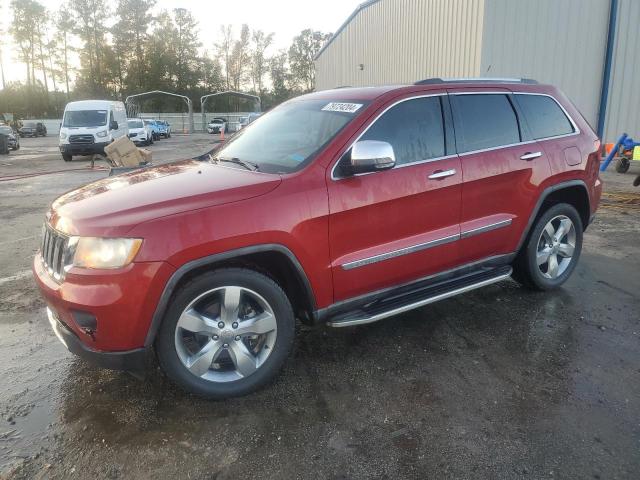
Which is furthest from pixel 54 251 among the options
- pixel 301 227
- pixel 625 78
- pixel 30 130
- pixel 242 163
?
pixel 30 130

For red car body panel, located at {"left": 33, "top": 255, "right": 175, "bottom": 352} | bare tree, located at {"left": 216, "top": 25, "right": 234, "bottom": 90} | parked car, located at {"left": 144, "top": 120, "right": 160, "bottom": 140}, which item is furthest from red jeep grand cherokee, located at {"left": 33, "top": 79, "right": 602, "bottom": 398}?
bare tree, located at {"left": 216, "top": 25, "right": 234, "bottom": 90}

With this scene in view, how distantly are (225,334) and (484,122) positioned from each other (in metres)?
2.56

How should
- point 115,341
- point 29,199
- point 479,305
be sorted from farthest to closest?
point 29,199 → point 479,305 → point 115,341

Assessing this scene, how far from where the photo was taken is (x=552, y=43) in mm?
13891

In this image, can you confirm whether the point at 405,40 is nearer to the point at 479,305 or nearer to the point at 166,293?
the point at 479,305

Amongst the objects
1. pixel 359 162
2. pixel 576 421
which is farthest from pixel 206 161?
pixel 576 421

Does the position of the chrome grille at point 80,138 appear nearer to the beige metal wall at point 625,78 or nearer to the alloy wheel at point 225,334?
the beige metal wall at point 625,78

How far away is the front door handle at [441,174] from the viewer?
349 centimetres

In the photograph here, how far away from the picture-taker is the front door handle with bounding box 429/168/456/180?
137 inches

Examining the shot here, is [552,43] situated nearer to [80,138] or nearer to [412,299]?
[412,299]

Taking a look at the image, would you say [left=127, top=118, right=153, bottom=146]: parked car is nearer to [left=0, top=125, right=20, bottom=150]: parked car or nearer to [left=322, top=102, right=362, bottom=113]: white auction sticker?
[left=0, top=125, right=20, bottom=150]: parked car

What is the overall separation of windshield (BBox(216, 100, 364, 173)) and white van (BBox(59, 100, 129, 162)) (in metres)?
18.4

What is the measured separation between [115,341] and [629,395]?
297 centimetres

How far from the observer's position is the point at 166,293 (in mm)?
2656
